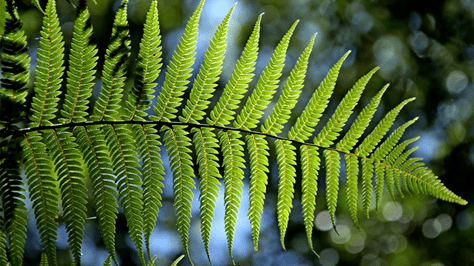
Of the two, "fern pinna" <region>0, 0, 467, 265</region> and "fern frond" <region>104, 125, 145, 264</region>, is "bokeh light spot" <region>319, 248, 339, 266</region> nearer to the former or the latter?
"fern pinna" <region>0, 0, 467, 265</region>

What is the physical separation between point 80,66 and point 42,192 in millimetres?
313

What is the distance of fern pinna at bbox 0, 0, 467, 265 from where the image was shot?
84 centimetres

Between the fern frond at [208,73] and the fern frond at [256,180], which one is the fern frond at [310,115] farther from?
the fern frond at [208,73]

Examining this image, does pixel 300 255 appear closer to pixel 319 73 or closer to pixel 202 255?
pixel 202 255

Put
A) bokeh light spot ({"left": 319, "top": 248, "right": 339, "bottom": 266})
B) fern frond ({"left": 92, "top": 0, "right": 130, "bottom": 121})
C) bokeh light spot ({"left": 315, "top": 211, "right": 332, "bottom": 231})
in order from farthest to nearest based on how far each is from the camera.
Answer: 1. bokeh light spot ({"left": 319, "top": 248, "right": 339, "bottom": 266})
2. bokeh light spot ({"left": 315, "top": 211, "right": 332, "bottom": 231})
3. fern frond ({"left": 92, "top": 0, "right": 130, "bottom": 121})

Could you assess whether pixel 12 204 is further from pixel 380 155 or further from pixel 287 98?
pixel 380 155

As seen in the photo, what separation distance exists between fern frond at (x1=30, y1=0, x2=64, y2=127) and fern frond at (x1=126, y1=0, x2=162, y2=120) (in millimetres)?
177

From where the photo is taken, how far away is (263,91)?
1032 millimetres

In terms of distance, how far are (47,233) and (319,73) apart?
5.84 metres

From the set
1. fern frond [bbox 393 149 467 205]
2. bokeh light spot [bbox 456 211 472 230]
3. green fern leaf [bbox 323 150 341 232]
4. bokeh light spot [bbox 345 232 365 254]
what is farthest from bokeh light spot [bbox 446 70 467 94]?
green fern leaf [bbox 323 150 341 232]

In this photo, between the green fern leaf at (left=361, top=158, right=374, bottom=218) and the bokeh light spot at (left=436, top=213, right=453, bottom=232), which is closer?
the green fern leaf at (left=361, top=158, right=374, bottom=218)

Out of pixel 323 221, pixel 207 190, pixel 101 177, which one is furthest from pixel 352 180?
pixel 323 221

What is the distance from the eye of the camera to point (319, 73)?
6258 millimetres

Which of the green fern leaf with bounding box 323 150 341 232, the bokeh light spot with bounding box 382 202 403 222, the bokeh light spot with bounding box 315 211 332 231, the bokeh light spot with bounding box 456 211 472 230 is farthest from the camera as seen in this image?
the bokeh light spot with bounding box 315 211 332 231
